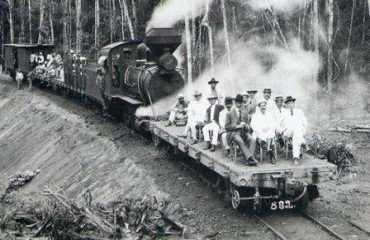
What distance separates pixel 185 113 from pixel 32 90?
20052mm

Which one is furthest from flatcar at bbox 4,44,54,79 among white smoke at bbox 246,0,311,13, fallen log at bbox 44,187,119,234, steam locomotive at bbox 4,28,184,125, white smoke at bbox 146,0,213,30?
fallen log at bbox 44,187,119,234

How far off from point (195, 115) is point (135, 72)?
222 inches

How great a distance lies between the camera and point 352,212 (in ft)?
35.5

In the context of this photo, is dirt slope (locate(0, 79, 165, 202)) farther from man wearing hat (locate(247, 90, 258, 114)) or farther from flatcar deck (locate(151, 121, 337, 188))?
man wearing hat (locate(247, 90, 258, 114))

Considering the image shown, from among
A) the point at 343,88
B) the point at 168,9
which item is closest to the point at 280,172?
the point at 168,9

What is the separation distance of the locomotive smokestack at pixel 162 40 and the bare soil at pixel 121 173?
2.76 m

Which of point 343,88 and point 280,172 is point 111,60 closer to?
point 280,172

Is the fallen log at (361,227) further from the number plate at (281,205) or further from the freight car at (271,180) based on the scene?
the number plate at (281,205)

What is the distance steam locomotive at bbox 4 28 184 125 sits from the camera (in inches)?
653

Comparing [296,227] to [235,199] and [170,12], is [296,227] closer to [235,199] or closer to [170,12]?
[235,199]

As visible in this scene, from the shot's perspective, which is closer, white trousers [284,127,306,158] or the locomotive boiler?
white trousers [284,127,306,158]

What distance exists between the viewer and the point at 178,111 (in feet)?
50.4

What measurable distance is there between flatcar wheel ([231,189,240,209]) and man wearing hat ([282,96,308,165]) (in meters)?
1.39

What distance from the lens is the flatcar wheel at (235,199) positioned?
400 inches
